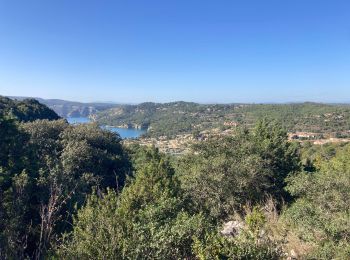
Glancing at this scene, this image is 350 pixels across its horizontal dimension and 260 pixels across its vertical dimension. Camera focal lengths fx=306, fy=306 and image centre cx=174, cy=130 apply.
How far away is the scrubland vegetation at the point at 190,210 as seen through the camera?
19.1 feet

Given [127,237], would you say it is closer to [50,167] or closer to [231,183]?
[231,183]

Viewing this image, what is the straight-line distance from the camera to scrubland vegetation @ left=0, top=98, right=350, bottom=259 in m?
5.82

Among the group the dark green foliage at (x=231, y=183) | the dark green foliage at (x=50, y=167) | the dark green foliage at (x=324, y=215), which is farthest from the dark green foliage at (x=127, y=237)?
the dark green foliage at (x=231, y=183)

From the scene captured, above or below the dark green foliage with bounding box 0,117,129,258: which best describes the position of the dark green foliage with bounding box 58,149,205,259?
above

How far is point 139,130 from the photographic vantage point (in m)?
170

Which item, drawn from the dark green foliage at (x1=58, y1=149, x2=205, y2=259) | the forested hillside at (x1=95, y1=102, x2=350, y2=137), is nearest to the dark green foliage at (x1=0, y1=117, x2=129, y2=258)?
the dark green foliage at (x1=58, y1=149, x2=205, y2=259)

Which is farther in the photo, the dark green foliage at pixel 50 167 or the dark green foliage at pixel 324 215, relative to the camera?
the dark green foliage at pixel 50 167

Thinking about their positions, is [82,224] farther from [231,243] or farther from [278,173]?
[278,173]

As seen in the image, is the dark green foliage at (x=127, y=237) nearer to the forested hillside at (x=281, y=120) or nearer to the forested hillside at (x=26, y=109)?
the forested hillside at (x=26, y=109)

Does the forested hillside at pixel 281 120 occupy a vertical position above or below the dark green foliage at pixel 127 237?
below

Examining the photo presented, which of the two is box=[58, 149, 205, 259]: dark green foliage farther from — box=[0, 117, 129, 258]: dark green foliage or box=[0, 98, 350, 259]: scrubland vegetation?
box=[0, 117, 129, 258]: dark green foliage

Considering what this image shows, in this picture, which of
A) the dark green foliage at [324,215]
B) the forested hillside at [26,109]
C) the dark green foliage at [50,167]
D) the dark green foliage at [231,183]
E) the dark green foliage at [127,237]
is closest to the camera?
the dark green foliage at [127,237]

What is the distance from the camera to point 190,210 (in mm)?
13328

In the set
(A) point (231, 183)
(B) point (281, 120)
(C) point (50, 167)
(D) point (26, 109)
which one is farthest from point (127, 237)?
(B) point (281, 120)
